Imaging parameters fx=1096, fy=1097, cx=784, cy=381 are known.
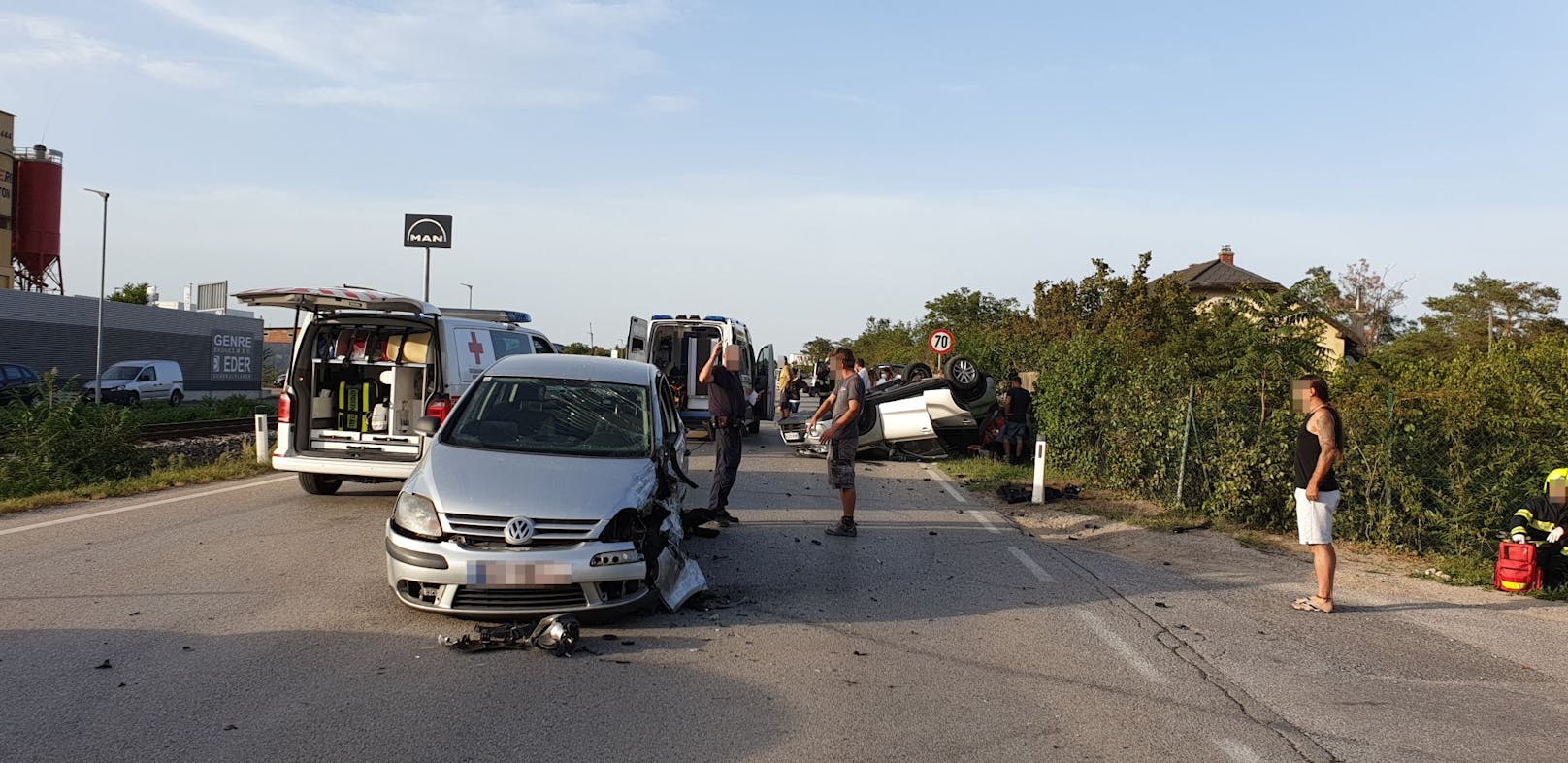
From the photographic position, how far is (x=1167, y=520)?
11945 millimetres

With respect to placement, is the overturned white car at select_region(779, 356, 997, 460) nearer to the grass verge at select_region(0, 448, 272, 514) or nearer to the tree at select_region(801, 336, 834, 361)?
the grass verge at select_region(0, 448, 272, 514)

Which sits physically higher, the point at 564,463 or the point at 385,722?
→ the point at 564,463

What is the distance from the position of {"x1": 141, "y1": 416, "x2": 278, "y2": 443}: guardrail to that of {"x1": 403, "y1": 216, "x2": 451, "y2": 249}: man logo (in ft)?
21.4

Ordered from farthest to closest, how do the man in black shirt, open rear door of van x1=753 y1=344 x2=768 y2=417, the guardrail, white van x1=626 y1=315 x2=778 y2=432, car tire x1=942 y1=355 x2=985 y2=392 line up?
open rear door of van x1=753 y1=344 x2=768 y2=417 < the guardrail < white van x1=626 y1=315 x2=778 y2=432 < car tire x1=942 y1=355 x2=985 y2=392 < the man in black shirt

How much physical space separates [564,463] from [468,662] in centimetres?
172

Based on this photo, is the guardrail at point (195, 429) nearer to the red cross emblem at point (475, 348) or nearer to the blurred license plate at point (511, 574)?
the red cross emblem at point (475, 348)

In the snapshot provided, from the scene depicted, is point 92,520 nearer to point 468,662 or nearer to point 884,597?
point 468,662

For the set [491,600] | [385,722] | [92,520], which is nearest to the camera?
[385,722]

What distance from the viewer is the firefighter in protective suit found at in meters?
8.41

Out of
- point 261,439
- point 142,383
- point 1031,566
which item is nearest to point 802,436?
point 261,439

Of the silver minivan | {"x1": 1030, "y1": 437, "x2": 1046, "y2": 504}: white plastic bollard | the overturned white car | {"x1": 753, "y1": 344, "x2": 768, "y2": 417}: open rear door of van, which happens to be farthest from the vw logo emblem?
{"x1": 753, "y1": 344, "x2": 768, "y2": 417}: open rear door of van

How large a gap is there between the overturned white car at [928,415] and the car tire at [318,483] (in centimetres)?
848

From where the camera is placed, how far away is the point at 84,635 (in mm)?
6105

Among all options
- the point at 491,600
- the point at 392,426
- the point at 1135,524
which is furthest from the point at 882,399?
the point at 491,600
